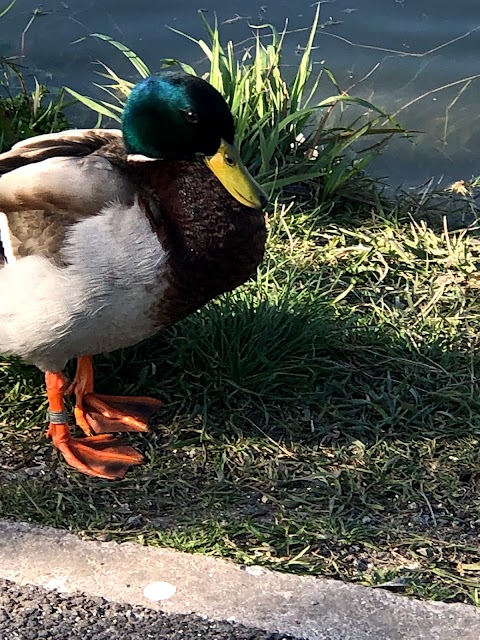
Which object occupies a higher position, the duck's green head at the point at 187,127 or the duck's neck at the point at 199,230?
the duck's green head at the point at 187,127

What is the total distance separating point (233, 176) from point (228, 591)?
1125 millimetres

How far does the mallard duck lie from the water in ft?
8.41

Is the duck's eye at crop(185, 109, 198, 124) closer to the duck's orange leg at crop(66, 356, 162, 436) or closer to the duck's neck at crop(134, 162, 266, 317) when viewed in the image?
the duck's neck at crop(134, 162, 266, 317)

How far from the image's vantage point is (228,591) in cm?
255

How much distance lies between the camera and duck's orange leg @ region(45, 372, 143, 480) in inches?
124

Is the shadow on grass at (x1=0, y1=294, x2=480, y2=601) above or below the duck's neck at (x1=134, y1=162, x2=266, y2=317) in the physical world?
below

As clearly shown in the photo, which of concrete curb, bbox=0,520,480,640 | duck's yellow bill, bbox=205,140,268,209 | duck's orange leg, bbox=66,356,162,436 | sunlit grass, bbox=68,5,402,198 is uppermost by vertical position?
duck's yellow bill, bbox=205,140,268,209

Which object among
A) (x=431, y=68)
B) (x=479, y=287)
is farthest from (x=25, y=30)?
(x=479, y=287)

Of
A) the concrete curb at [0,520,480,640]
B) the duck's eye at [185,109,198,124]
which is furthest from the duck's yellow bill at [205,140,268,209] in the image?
the concrete curb at [0,520,480,640]

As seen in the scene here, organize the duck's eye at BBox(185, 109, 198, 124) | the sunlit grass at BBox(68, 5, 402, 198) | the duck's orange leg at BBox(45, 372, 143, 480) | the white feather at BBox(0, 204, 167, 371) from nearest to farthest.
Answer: the white feather at BBox(0, 204, 167, 371), the duck's eye at BBox(185, 109, 198, 124), the duck's orange leg at BBox(45, 372, 143, 480), the sunlit grass at BBox(68, 5, 402, 198)

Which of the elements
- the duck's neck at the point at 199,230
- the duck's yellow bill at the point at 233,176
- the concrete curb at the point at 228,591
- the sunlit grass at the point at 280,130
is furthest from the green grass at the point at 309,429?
the duck's yellow bill at the point at 233,176

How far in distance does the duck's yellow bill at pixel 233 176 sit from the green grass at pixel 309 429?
618 mm

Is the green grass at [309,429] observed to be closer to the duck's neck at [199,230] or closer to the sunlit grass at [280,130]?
the sunlit grass at [280,130]

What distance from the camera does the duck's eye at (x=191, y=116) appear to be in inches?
116
